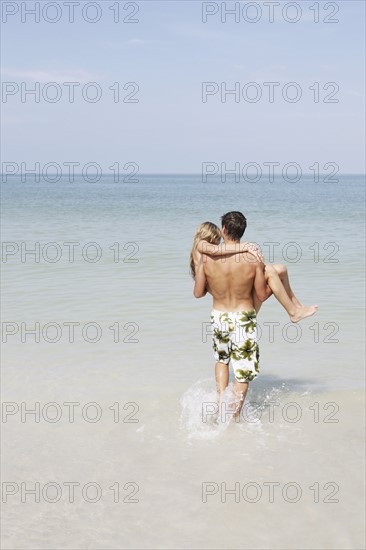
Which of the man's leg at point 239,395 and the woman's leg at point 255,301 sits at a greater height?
the woman's leg at point 255,301

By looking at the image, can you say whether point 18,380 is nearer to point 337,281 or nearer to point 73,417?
point 73,417

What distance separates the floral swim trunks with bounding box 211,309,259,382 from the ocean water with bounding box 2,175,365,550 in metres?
0.30

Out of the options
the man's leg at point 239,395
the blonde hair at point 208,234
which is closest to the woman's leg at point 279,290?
the blonde hair at point 208,234

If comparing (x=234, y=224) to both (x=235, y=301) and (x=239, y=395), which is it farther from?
(x=239, y=395)

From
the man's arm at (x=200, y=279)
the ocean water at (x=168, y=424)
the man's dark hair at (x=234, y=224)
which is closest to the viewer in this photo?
the ocean water at (x=168, y=424)

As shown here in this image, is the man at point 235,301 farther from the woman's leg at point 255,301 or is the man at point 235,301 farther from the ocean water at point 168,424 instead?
the ocean water at point 168,424

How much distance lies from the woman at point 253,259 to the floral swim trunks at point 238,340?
24 cm

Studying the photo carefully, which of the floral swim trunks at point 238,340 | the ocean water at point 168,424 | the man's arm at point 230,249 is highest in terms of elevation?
the man's arm at point 230,249

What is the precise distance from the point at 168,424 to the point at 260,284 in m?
1.42

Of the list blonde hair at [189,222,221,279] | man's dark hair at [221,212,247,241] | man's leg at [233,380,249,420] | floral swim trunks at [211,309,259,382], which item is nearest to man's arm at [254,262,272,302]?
floral swim trunks at [211,309,259,382]

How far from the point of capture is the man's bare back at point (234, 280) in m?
5.33

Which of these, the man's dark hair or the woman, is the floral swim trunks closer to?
the woman

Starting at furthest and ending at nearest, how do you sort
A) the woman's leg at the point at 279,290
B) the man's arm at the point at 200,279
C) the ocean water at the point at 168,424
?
the man's arm at the point at 200,279 < the woman's leg at the point at 279,290 < the ocean water at the point at 168,424

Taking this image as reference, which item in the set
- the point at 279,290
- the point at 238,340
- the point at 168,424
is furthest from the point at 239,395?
the point at 279,290
